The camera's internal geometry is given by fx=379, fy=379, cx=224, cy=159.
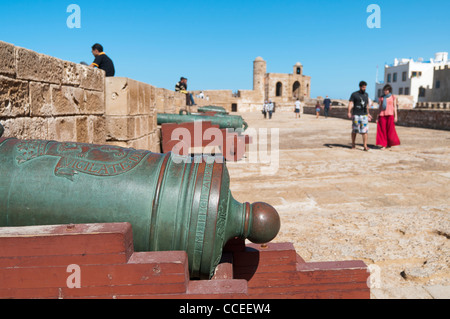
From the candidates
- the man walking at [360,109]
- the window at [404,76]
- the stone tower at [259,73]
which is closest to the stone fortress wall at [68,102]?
the man walking at [360,109]

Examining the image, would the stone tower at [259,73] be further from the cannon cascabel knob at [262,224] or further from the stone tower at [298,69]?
the cannon cascabel knob at [262,224]

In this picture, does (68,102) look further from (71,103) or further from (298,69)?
(298,69)

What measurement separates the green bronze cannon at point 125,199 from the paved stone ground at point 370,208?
112 centimetres

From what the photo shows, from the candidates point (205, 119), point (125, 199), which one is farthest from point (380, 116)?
point (125, 199)

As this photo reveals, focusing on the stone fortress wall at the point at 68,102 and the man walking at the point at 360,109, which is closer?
the stone fortress wall at the point at 68,102

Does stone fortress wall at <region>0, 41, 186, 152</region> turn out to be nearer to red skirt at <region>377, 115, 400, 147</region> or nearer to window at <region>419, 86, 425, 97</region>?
red skirt at <region>377, 115, 400, 147</region>

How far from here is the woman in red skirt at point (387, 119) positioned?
745 centimetres

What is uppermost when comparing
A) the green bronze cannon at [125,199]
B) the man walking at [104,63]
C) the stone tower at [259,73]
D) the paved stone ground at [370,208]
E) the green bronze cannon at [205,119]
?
the stone tower at [259,73]

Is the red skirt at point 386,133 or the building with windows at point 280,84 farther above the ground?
the building with windows at point 280,84

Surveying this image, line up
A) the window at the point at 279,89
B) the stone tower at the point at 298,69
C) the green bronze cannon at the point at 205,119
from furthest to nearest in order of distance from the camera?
the stone tower at the point at 298,69
the window at the point at 279,89
the green bronze cannon at the point at 205,119

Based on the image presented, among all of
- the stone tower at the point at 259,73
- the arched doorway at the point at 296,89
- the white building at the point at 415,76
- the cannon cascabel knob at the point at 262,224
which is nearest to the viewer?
the cannon cascabel knob at the point at 262,224

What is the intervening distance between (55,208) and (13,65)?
1404 millimetres

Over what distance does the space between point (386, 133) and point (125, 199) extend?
731 centimetres

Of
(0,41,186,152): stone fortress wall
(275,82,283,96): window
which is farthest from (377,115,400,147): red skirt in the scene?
(275,82,283,96): window
